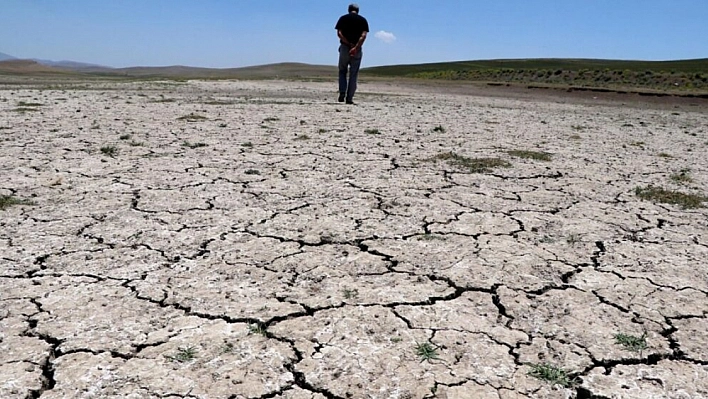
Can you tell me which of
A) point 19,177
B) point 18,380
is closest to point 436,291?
point 18,380

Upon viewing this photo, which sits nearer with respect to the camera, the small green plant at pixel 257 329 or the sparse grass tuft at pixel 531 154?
the small green plant at pixel 257 329

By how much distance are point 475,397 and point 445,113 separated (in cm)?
829

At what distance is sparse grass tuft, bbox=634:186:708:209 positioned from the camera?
11.8ft

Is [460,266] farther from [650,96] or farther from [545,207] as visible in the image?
[650,96]

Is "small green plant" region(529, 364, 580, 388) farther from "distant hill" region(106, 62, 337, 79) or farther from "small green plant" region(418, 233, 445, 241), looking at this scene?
"distant hill" region(106, 62, 337, 79)

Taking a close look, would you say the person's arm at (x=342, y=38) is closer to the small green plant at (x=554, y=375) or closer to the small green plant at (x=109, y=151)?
the small green plant at (x=109, y=151)

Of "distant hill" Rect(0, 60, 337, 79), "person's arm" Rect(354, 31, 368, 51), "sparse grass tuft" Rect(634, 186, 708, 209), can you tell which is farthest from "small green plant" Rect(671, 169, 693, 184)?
"distant hill" Rect(0, 60, 337, 79)

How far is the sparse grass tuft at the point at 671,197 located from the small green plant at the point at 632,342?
205cm

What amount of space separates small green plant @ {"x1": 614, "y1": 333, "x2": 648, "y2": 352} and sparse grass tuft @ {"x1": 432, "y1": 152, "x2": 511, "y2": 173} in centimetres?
269

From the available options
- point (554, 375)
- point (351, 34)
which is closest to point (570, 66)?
point (351, 34)

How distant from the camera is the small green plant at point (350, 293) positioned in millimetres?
2129

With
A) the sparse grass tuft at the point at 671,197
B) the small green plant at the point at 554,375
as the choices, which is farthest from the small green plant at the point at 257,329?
the sparse grass tuft at the point at 671,197

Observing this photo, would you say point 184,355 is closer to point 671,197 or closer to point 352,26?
point 671,197

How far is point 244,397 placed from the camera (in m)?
1.50
